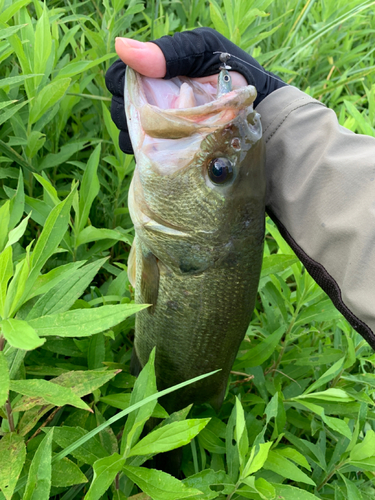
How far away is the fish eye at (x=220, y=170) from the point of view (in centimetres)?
146

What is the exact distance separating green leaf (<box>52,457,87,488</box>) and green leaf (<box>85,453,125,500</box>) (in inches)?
4.8

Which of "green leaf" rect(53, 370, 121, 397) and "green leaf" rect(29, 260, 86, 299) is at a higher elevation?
"green leaf" rect(29, 260, 86, 299)

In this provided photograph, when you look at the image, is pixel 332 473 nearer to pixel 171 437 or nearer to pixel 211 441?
pixel 211 441

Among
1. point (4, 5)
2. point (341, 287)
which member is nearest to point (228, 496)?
point (341, 287)

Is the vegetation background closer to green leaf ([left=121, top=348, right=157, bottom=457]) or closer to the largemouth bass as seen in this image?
green leaf ([left=121, top=348, right=157, bottom=457])

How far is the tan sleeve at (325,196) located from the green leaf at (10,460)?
1252 millimetres

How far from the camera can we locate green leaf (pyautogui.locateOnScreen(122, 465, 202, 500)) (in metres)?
1.03

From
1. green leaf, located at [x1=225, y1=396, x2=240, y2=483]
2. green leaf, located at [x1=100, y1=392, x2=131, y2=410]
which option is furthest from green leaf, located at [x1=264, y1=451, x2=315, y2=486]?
green leaf, located at [x1=100, y1=392, x2=131, y2=410]

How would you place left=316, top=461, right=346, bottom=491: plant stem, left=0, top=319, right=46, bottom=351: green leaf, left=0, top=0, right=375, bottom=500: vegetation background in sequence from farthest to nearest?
1. left=316, top=461, right=346, bottom=491: plant stem
2. left=0, top=0, right=375, bottom=500: vegetation background
3. left=0, top=319, right=46, bottom=351: green leaf

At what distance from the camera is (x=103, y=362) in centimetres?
160

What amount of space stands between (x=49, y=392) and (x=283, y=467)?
94cm

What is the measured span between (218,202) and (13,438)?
104cm

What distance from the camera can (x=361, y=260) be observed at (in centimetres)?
150

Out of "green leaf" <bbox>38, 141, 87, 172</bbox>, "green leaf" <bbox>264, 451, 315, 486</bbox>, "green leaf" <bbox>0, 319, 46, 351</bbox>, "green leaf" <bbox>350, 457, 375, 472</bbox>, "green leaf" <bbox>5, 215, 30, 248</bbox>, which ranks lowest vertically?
"green leaf" <bbox>350, 457, 375, 472</bbox>
